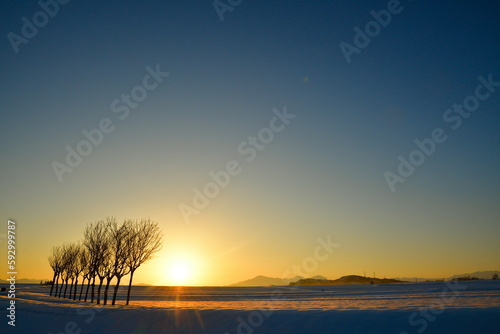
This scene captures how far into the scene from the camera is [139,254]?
38875mm

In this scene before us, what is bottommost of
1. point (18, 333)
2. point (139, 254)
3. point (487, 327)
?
point (487, 327)

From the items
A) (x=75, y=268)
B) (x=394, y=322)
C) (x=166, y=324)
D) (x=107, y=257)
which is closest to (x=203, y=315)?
(x=166, y=324)

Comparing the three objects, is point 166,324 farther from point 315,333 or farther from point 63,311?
point 63,311

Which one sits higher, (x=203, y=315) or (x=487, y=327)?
(x=203, y=315)

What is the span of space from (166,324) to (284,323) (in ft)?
21.0

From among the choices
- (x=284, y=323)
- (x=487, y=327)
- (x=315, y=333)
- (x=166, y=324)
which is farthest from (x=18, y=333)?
(x=487, y=327)

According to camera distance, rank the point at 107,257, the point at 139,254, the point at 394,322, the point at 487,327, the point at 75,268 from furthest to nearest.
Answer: the point at 75,268
the point at 107,257
the point at 139,254
the point at 394,322
the point at 487,327

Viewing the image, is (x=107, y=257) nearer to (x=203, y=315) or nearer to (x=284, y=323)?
(x=203, y=315)

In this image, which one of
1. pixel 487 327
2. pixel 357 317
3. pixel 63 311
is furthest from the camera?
pixel 63 311

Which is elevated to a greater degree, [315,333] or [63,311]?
[63,311]

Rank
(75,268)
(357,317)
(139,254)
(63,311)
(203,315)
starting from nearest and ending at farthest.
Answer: (357,317) < (203,315) < (63,311) < (139,254) < (75,268)

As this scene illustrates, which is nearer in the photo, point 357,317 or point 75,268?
point 357,317

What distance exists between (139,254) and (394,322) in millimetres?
29183

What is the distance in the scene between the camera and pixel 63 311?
24.3m
